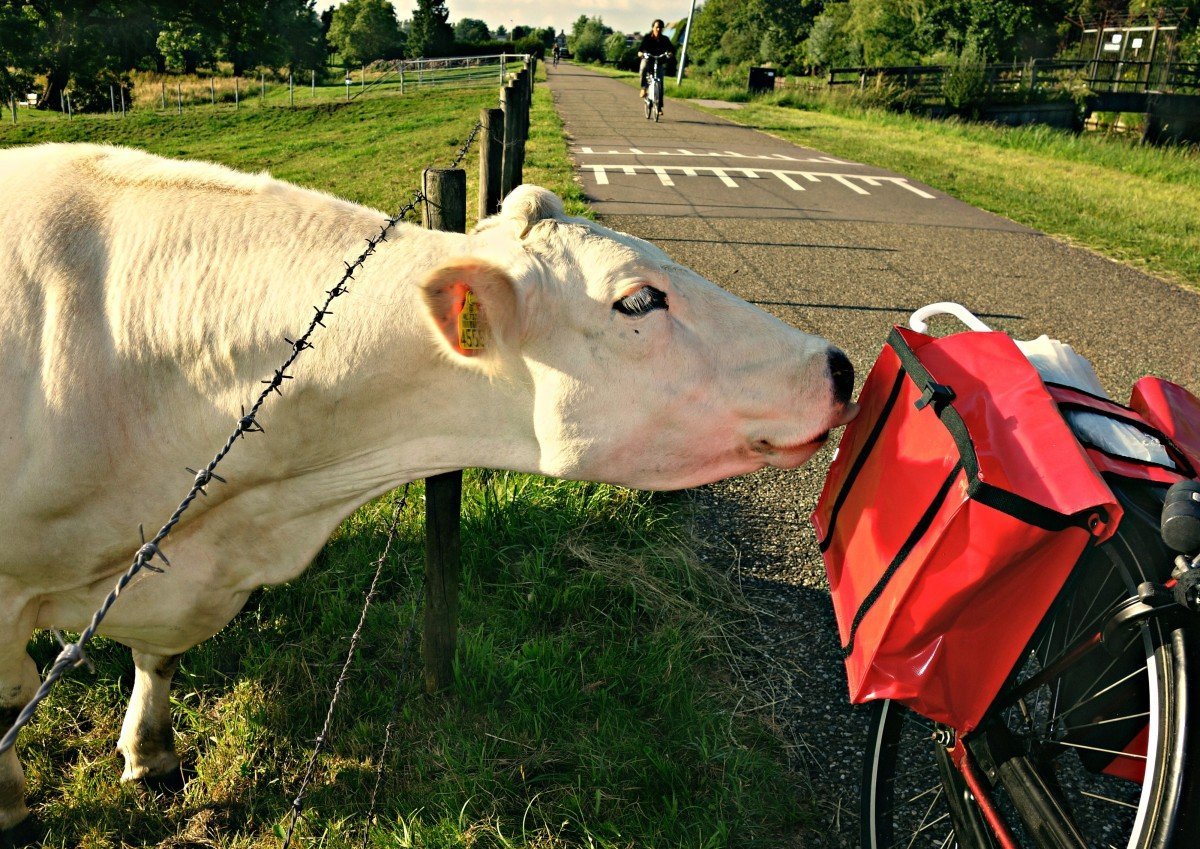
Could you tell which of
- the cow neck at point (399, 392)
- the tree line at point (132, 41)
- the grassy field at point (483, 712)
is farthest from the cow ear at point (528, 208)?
the tree line at point (132, 41)

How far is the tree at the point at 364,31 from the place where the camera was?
2908 inches

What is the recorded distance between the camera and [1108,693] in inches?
76.3

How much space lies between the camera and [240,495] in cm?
240

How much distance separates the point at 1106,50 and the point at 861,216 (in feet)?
119

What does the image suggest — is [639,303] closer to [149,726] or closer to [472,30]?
[149,726]

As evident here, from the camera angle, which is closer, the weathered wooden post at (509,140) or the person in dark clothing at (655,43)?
the weathered wooden post at (509,140)

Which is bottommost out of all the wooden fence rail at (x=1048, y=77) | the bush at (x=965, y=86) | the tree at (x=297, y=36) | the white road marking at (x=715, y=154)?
the white road marking at (x=715, y=154)

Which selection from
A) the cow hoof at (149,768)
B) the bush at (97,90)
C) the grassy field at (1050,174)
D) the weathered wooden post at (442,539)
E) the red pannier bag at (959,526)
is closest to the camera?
the red pannier bag at (959,526)

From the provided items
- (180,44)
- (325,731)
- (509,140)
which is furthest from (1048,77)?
(180,44)

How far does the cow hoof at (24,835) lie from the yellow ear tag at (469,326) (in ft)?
6.35

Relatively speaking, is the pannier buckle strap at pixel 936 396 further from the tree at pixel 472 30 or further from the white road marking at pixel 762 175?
the tree at pixel 472 30

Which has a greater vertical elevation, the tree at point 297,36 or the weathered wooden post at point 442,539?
the tree at point 297,36

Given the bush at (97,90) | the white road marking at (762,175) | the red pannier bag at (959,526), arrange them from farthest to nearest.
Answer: the bush at (97,90), the white road marking at (762,175), the red pannier bag at (959,526)

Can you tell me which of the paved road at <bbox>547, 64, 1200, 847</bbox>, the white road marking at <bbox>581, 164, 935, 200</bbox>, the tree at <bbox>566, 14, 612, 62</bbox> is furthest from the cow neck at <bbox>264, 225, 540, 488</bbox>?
the tree at <bbox>566, 14, 612, 62</bbox>
